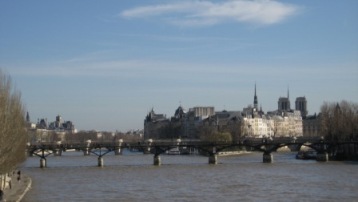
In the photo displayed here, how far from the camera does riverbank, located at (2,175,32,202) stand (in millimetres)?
44403

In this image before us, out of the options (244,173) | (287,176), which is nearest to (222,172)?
(244,173)

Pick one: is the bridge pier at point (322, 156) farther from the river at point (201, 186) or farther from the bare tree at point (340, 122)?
the river at point (201, 186)

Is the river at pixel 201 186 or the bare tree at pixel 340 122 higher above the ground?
the bare tree at pixel 340 122

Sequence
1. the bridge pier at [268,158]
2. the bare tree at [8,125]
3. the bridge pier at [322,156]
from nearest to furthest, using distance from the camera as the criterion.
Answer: the bare tree at [8,125]
the bridge pier at [268,158]
the bridge pier at [322,156]

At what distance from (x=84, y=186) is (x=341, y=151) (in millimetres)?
55135

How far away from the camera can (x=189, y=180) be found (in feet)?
205

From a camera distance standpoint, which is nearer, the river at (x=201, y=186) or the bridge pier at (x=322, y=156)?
the river at (x=201, y=186)

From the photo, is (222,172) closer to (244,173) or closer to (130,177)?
(244,173)

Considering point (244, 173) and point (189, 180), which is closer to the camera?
point (189, 180)

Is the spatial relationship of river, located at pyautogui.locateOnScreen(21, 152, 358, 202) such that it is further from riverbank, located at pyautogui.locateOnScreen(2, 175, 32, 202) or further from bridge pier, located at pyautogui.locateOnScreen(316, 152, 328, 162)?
bridge pier, located at pyautogui.locateOnScreen(316, 152, 328, 162)

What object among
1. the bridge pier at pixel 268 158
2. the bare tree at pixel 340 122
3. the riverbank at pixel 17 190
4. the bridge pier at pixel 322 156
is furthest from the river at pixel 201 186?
the bare tree at pixel 340 122

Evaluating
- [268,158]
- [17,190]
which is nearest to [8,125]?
[17,190]

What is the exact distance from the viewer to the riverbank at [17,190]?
4440 centimetres

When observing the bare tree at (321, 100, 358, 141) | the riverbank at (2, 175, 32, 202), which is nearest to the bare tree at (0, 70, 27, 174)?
the riverbank at (2, 175, 32, 202)
